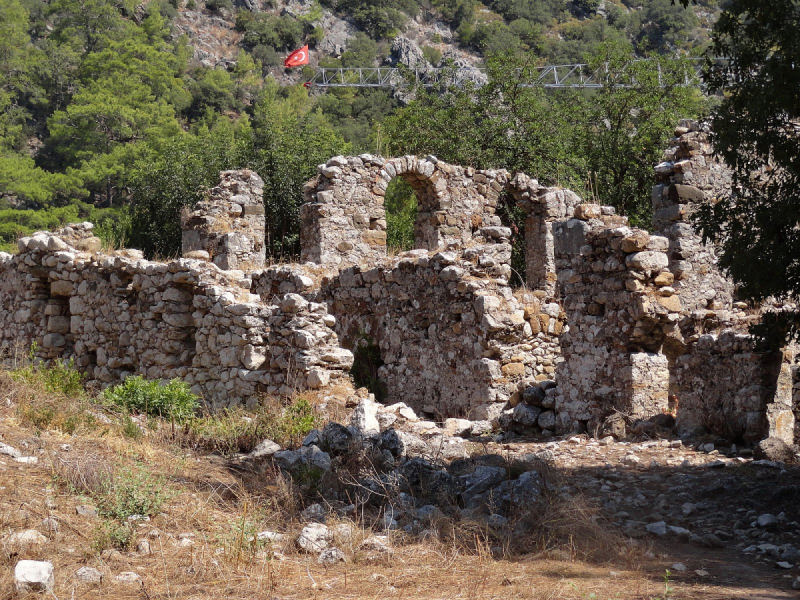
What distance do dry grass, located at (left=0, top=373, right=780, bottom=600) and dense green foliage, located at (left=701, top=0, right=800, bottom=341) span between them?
2287 millimetres

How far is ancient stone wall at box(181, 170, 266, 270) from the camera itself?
17672 mm

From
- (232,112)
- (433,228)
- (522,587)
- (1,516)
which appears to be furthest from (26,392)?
(232,112)

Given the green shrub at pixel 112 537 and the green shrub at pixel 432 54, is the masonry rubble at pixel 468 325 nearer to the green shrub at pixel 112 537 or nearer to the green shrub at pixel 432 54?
the green shrub at pixel 112 537

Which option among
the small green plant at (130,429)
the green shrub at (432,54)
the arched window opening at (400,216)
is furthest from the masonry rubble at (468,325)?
the green shrub at (432,54)

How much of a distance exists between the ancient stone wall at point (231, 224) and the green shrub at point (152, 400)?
7985 millimetres

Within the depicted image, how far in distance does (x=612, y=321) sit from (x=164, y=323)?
5.99 metres

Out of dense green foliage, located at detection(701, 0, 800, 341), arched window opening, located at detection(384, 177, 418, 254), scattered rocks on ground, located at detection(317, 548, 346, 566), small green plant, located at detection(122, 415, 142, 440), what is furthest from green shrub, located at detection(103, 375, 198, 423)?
arched window opening, located at detection(384, 177, 418, 254)

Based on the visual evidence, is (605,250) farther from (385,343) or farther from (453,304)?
(385,343)

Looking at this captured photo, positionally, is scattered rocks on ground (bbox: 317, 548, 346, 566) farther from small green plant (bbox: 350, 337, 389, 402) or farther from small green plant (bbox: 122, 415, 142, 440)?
small green plant (bbox: 350, 337, 389, 402)

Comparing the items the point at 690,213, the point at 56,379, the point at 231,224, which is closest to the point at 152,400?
the point at 56,379

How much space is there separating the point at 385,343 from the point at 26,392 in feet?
17.8

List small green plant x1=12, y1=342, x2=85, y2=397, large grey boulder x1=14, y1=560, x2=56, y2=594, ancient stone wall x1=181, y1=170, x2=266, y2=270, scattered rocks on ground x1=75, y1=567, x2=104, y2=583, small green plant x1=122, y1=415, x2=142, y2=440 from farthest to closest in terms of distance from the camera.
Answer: ancient stone wall x1=181, y1=170, x2=266, y2=270
small green plant x1=12, y1=342, x2=85, y2=397
small green plant x1=122, y1=415, x2=142, y2=440
scattered rocks on ground x1=75, y1=567, x2=104, y2=583
large grey boulder x1=14, y1=560, x2=56, y2=594

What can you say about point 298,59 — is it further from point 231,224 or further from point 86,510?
point 86,510

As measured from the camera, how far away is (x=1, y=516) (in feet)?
17.0
